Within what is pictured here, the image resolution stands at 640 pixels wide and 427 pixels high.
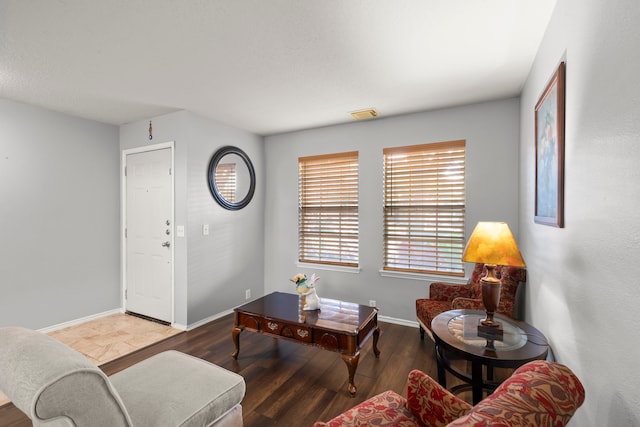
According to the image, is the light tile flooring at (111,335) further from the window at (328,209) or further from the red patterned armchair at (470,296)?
the red patterned armchair at (470,296)

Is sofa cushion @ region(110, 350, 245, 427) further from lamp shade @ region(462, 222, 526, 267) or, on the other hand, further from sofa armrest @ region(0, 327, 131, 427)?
lamp shade @ region(462, 222, 526, 267)

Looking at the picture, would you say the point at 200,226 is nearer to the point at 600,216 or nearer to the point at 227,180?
the point at 227,180

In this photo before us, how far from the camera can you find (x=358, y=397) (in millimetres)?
2115

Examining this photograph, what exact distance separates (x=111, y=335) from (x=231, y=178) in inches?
85.8

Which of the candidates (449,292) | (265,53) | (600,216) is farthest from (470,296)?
(265,53)

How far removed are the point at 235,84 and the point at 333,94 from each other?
0.90 metres

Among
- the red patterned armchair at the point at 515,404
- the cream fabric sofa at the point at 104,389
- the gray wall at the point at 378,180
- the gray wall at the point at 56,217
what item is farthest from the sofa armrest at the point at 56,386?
the gray wall at the point at 378,180

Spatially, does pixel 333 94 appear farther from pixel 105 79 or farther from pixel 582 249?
pixel 582 249

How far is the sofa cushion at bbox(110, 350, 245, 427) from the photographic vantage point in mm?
1274

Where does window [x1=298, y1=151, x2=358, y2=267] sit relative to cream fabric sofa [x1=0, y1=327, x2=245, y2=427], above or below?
above

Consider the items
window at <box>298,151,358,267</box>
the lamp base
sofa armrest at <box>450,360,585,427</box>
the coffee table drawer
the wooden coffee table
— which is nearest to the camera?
sofa armrest at <box>450,360,585,427</box>

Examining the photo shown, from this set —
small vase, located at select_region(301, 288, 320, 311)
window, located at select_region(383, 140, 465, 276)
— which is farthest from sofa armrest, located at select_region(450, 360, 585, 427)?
window, located at select_region(383, 140, 465, 276)

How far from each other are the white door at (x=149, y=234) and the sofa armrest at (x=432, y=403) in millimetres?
3000

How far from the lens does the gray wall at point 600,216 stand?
88cm
